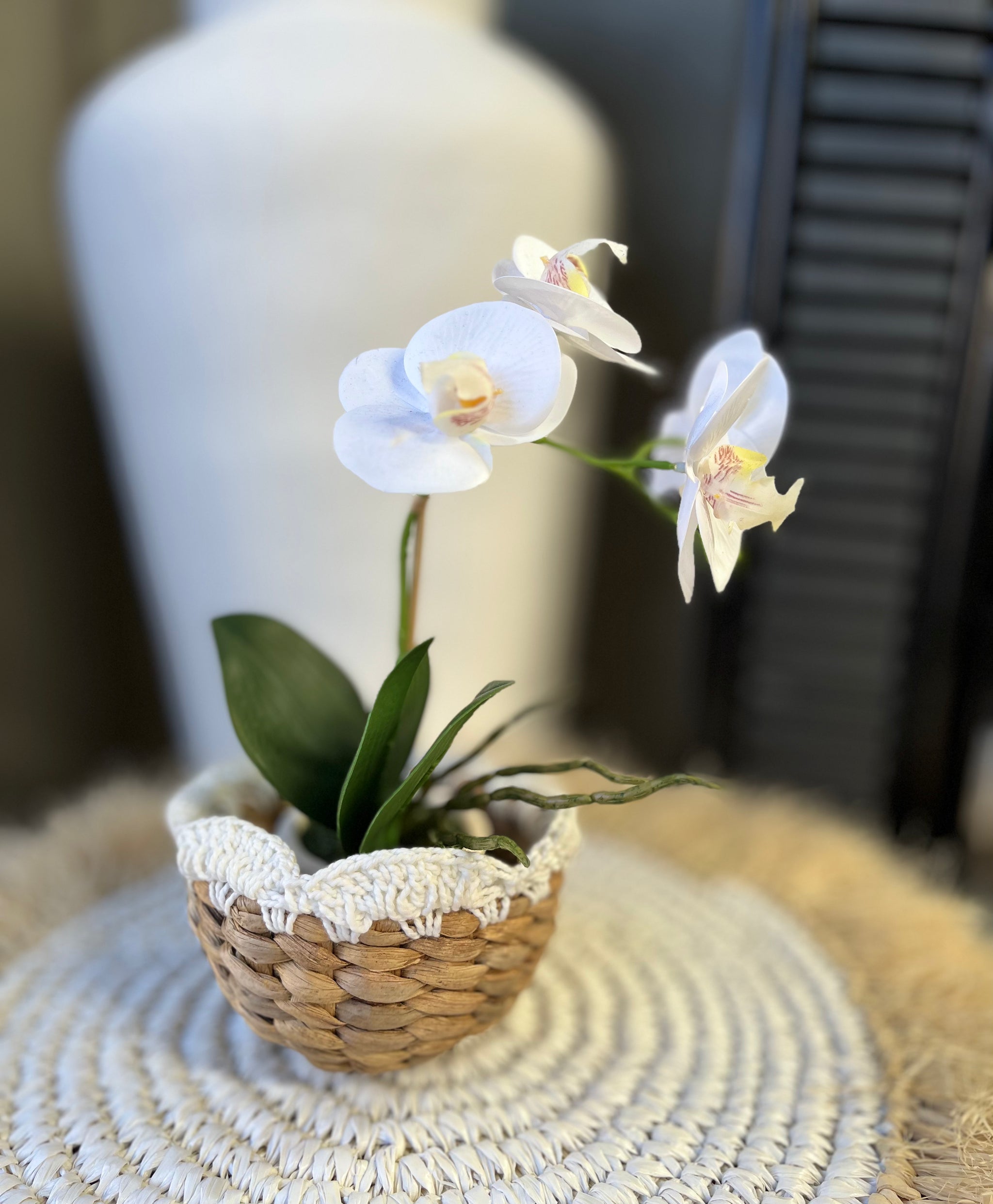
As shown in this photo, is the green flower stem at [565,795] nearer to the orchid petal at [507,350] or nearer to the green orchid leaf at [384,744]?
the green orchid leaf at [384,744]

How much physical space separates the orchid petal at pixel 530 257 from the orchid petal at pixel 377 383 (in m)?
0.07

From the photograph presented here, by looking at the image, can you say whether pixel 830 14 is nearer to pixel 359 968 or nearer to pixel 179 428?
pixel 179 428

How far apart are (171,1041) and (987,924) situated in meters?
0.56

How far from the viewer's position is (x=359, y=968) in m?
0.36

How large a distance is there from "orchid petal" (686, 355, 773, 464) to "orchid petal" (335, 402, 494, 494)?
0.08m

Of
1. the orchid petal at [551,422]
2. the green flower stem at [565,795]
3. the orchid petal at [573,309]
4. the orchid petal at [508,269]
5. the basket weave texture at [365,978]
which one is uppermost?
the orchid petal at [508,269]

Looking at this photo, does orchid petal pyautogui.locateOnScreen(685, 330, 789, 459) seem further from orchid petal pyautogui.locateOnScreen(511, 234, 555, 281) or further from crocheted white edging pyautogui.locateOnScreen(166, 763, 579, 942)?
crocheted white edging pyautogui.locateOnScreen(166, 763, 579, 942)

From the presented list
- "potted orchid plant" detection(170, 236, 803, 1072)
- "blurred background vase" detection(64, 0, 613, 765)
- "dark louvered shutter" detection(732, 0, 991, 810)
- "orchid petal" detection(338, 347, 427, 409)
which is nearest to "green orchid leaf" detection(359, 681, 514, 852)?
"potted orchid plant" detection(170, 236, 803, 1072)

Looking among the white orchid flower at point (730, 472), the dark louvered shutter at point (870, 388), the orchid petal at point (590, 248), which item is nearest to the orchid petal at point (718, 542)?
the white orchid flower at point (730, 472)

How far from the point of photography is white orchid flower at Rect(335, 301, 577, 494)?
32cm

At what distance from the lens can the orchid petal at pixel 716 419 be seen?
13.3 inches

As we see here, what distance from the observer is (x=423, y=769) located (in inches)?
14.0

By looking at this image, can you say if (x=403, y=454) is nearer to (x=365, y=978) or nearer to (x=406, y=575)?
(x=406, y=575)

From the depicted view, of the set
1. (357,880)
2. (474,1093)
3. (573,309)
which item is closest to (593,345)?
(573,309)
